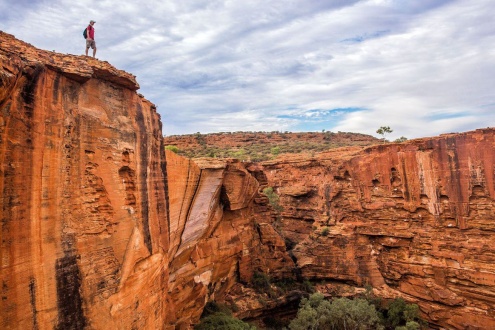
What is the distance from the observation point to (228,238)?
18250 mm

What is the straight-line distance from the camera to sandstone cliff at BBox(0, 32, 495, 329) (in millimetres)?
5832

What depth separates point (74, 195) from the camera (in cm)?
668

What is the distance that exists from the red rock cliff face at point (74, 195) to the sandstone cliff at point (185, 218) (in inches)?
1.1

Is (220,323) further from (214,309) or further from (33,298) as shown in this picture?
(33,298)

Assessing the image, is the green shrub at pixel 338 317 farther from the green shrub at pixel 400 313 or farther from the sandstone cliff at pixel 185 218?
the sandstone cliff at pixel 185 218

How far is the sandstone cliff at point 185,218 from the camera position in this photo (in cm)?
583

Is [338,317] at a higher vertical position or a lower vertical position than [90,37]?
lower

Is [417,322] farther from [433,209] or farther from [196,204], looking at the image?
[196,204]

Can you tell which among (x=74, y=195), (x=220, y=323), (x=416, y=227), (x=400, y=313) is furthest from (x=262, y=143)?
(x=74, y=195)

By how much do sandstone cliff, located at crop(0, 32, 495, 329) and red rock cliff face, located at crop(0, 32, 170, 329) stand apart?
0.09ft

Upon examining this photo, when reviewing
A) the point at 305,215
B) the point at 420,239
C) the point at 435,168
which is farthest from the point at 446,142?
the point at 305,215

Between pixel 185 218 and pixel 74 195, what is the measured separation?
710cm

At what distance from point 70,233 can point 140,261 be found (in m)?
2.52

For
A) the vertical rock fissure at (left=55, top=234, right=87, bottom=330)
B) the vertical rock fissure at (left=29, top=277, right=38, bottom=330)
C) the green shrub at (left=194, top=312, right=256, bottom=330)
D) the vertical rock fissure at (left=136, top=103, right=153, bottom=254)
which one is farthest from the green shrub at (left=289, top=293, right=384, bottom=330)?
the vertical rock fissure at (left=29, top=277, right=38, bottom=330)
